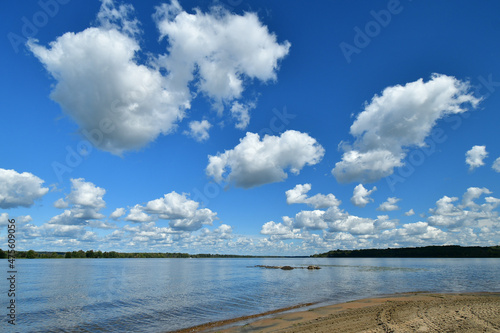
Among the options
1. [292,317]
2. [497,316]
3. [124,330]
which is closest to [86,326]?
[124,330]

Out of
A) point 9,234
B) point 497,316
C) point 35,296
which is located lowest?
point 35,296

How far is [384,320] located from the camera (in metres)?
20.7

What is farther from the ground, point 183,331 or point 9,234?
point 9,234

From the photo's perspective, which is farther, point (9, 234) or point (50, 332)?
point (50, 332)

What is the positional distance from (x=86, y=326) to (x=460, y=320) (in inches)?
1169

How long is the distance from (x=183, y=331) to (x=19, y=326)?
50.2 ft

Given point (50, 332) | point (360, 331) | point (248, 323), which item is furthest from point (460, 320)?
point (50, 332)

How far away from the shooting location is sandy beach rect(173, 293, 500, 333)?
18234mm

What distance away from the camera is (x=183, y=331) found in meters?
21.9

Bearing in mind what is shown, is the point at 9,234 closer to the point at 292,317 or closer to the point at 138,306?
the point at 138,306

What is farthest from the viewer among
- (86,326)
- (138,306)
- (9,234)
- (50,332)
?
(138,306)

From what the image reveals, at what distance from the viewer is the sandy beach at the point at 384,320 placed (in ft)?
59.8

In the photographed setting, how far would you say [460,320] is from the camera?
64.4ft

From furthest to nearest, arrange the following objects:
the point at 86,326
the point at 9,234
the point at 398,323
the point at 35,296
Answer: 1. the point at 35,296
2. the point at 86,326
3. the point at 9,234
4. the point at 398,323
